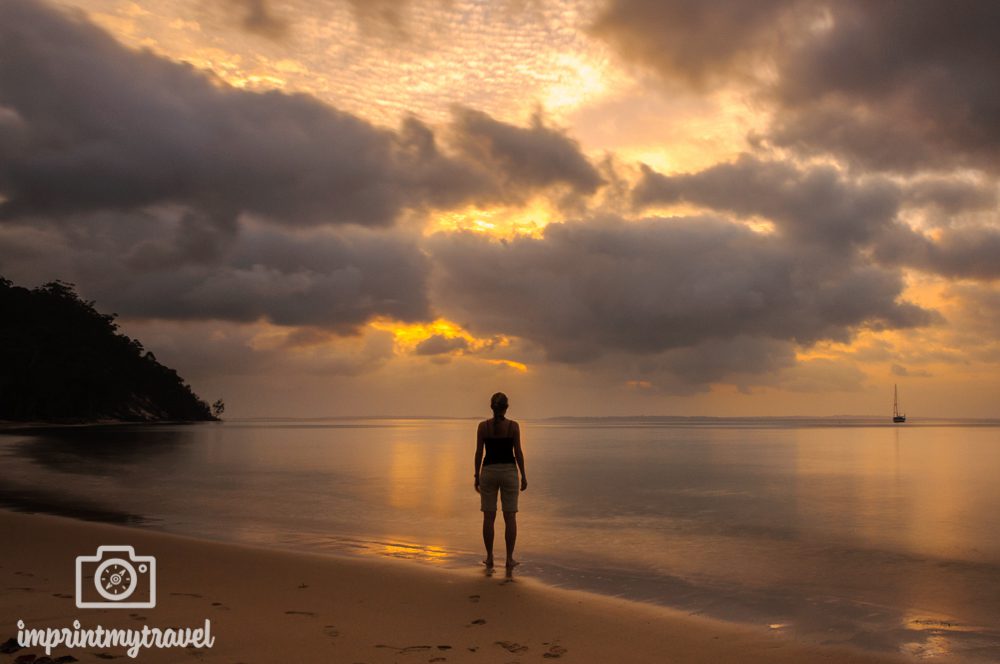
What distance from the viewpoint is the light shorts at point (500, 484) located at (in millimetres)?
→ 12195

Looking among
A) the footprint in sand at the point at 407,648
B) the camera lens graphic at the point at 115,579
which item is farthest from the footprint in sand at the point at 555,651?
the camera lens graphic at the point at 115,579

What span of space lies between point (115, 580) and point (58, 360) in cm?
14861

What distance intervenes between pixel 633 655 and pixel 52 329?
166209 millimetres

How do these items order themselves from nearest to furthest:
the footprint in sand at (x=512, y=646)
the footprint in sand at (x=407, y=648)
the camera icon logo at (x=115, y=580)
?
the footprint in sand at (x=407, y=648) → the footprint in sand at (x=512, y=646) → the camera icon logo at (x=115, y=580)

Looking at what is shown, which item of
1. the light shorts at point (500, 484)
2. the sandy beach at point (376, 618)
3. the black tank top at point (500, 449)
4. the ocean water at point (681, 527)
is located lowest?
the ocean water at point (681, 527)

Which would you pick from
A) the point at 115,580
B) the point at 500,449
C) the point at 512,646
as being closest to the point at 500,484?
the point at 500,449

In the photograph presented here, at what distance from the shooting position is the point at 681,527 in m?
20.2

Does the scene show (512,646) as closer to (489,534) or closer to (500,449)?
(500,449)

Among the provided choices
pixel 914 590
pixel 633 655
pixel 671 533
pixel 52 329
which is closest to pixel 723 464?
pixel 671 533

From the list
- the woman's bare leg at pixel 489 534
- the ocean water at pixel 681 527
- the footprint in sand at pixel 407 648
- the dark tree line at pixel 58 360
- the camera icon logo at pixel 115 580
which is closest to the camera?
the footprint in sand at pixel 407 648

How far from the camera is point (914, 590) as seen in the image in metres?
12.5

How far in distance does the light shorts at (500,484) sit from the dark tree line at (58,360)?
143336 mm

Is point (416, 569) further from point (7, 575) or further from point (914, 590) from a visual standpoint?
point (914, 590)

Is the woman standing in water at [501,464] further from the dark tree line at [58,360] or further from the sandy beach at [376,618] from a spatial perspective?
the dark tree line at [58,360]
